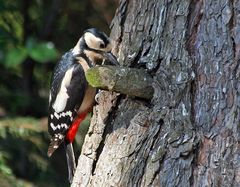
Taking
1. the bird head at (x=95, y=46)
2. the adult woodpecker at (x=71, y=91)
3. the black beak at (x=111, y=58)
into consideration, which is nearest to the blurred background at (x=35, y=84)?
the adult woodpecker at (x=71, y=91)

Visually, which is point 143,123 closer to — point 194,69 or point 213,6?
point 194,69

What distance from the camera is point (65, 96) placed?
4074 mm

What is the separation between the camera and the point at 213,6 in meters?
3.08

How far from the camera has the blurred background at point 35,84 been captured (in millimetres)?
5293

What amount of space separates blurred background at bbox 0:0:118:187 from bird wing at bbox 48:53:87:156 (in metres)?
1.02

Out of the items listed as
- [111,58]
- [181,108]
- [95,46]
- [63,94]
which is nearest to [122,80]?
[181,108]

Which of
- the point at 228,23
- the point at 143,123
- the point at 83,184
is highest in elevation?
the point at 228,23

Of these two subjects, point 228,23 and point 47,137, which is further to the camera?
point 47,137

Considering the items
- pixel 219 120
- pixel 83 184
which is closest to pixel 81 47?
pixel 83 184

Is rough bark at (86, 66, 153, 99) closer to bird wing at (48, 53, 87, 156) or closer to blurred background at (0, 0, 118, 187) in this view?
bird wing at (48, 53, 87, 156)

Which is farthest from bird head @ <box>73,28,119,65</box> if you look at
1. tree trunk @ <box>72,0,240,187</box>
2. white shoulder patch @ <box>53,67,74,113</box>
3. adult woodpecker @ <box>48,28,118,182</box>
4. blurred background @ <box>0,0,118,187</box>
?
blurred background @ <box>0,0,118,187</box>

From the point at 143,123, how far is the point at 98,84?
0.86 feet

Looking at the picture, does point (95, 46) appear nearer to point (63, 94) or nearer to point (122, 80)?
point (63, 94)

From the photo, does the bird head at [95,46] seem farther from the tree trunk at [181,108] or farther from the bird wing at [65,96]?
the tree trunk at [181,108]
